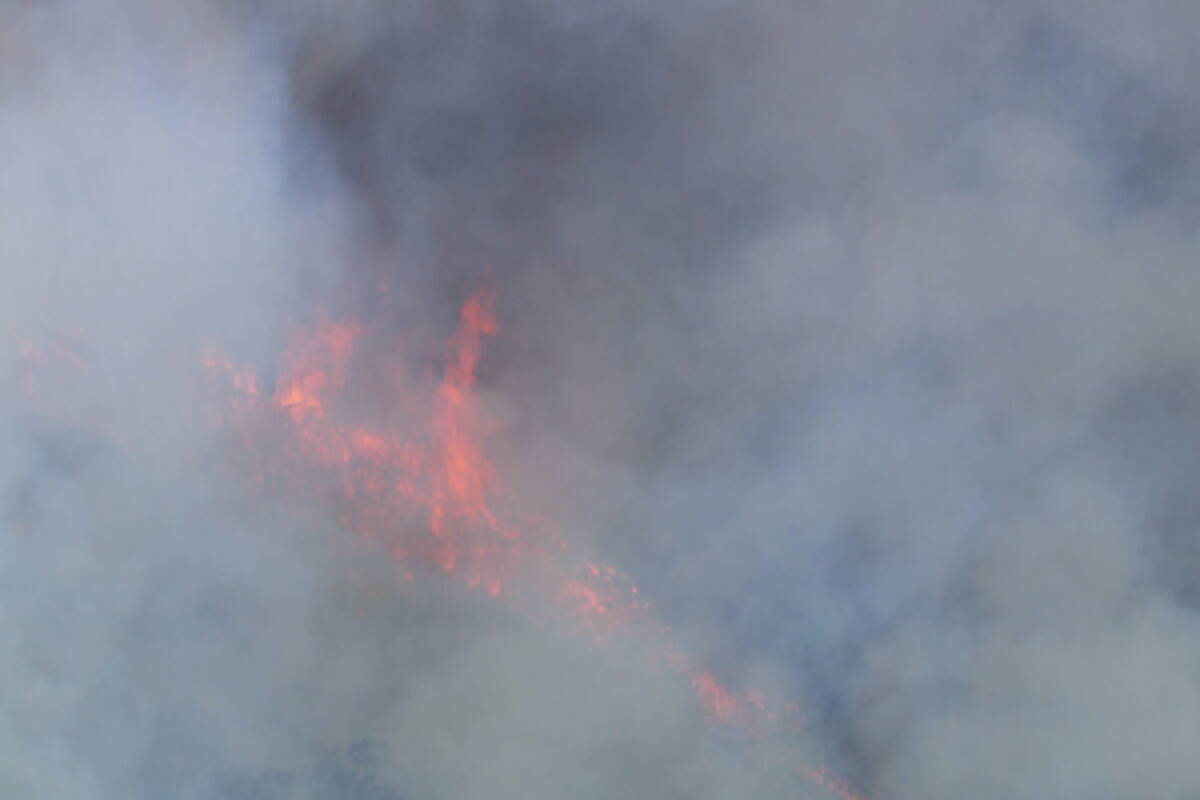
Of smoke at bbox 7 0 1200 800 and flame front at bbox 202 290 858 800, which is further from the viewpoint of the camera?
flame front at bbox 202 290 858 800

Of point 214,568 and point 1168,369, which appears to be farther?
point 214,568

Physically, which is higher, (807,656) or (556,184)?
(556,184)

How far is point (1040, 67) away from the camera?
596cm

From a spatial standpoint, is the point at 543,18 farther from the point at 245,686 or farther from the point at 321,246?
the point at 245,686

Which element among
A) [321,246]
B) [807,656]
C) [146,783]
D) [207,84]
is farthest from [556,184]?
[146,783]

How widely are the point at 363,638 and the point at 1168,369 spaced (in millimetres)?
3920

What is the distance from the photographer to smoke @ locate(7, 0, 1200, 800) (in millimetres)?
5914

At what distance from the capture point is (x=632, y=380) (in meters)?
6.54

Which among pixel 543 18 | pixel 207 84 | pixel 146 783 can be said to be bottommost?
pixel 146 783

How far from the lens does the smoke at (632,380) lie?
5.91m

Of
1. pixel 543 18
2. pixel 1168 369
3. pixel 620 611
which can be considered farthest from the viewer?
pixel 620 611

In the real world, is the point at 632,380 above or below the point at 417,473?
above

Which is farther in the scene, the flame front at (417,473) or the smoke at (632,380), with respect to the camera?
the flame front at (417,473)

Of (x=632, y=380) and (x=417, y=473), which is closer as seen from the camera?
(x=632, y=380)
